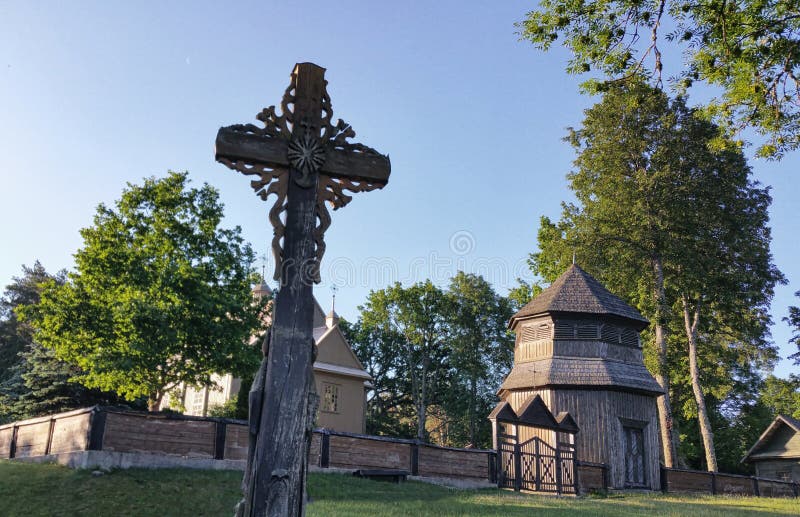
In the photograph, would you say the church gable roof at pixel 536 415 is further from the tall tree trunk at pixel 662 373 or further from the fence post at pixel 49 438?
the fence post at pixel 49 438

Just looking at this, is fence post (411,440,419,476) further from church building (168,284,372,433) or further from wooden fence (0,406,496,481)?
church building (168,284,372,433)

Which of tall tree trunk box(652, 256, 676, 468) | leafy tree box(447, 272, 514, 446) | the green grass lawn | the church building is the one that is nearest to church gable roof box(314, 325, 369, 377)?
the church building

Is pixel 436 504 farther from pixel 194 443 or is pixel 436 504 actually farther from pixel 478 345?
pixel 478 345

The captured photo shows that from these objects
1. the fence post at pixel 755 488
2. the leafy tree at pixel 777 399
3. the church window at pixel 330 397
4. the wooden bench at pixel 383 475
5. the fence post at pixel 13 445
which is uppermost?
the leafy tree at pixel 777 399

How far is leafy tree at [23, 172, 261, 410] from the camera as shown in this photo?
72.4ft

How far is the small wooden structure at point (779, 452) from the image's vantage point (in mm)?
37875

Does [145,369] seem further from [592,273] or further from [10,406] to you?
[592,273]

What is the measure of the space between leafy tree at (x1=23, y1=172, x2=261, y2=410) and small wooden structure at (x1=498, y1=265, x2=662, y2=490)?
11.6m

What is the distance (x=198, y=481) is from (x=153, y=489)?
47.9 inches

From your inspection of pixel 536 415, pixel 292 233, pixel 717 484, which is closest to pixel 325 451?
pixel 536 415

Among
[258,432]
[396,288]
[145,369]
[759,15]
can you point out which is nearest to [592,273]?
[396,288]

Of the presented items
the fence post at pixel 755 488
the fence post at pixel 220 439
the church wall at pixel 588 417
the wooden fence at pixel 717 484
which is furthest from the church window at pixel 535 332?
the fence post at pixel 220 439

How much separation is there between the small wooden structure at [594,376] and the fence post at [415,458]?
6.19m

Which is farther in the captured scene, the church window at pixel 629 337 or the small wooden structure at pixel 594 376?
the church window at pixel 629 337
